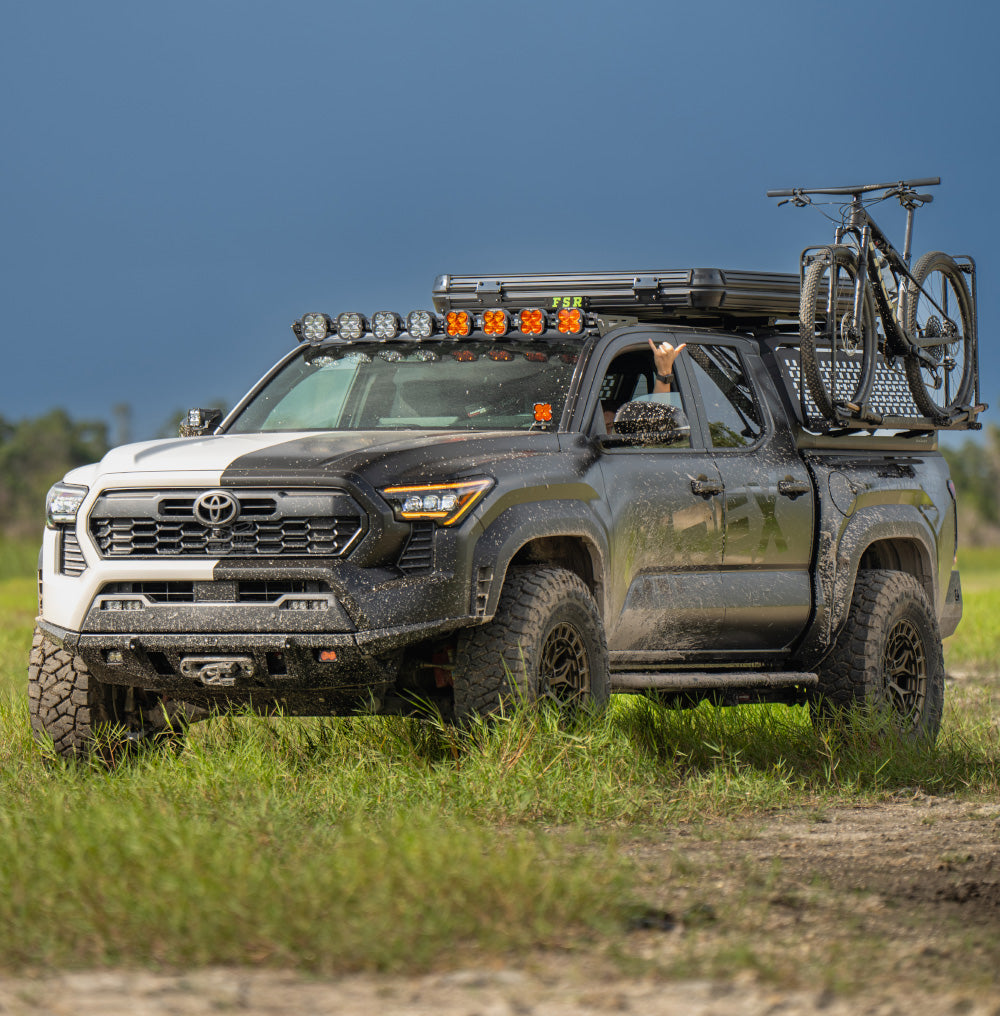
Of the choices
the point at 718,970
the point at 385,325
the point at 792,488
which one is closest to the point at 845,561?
the point at 792,488

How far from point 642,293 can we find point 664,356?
0.57m

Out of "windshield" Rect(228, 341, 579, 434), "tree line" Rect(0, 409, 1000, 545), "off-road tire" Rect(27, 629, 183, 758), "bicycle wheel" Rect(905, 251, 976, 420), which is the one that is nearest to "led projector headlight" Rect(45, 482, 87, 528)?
"off-road tire" Rect(27, 629, 183, 758)

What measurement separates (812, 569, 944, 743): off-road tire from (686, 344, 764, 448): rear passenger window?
3.63 feet

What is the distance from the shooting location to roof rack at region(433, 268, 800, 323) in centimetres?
886

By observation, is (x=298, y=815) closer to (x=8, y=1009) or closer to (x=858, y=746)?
(x=8, y=1009)

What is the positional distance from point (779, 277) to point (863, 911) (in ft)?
15.9

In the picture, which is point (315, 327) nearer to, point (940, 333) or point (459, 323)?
point (459, 323)

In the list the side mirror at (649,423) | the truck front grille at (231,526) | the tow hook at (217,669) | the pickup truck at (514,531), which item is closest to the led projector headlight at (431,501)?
the pickup truck at (514,531)

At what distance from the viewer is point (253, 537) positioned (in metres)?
6.84

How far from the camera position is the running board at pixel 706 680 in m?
7.84

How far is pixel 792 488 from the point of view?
8789mm

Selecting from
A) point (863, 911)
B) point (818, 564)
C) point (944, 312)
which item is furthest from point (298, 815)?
point (944, 312)

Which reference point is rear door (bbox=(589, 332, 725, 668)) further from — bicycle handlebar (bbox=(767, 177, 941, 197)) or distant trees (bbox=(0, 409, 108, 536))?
distant trees (bbox=(0, 409, 108, 536))

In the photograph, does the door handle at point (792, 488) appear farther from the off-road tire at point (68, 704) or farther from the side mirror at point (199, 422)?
the off-road tire at point (68, 704)
